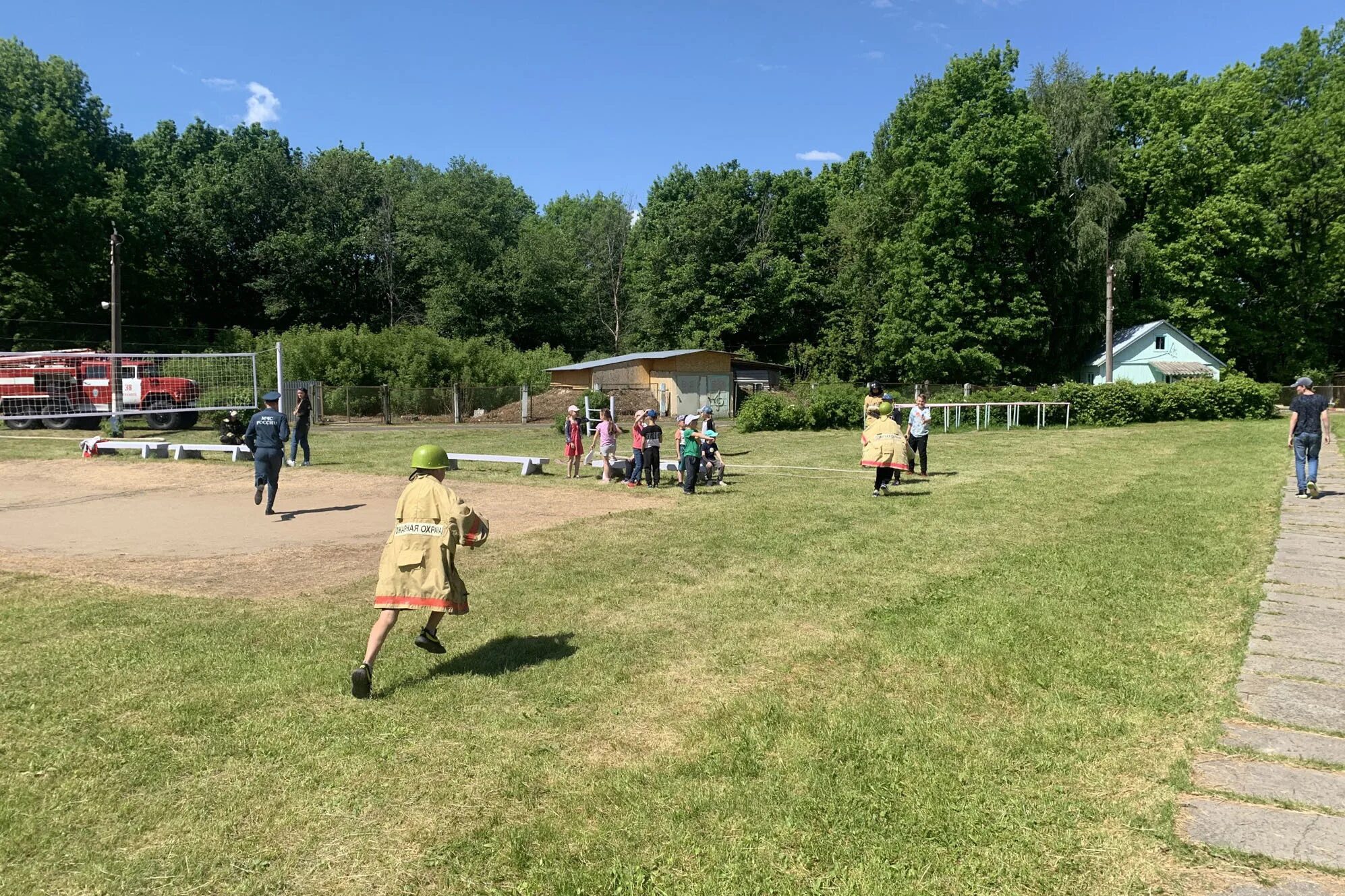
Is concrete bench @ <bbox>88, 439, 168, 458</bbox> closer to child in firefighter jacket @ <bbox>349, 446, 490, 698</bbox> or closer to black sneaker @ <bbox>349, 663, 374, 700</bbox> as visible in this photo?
child in firefighter jacket @ <bbox>349, 446, 490, 698</bbox>

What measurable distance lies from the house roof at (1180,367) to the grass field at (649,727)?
4050cm

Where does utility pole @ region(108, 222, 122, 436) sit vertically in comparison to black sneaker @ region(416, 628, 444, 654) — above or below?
above

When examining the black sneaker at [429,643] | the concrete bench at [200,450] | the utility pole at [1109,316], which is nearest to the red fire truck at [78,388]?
the concrete bench at [200,450]

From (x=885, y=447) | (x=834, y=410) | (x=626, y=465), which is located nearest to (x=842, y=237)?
(x=834, y=410)

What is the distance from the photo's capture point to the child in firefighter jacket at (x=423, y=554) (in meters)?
5.27

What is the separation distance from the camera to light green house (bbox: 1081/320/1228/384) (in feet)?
144

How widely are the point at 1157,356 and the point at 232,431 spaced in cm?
4455

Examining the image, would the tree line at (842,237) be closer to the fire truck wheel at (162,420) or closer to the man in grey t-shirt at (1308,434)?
the fire truck wheel at (162,420)

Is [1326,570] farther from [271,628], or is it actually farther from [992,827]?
[271,628]

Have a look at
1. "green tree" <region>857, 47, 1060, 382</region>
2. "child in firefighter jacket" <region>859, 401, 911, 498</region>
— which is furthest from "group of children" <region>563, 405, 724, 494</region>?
"green tree" <region>857, 47, 1060, 382</region>

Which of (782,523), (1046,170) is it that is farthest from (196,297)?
(782,523)

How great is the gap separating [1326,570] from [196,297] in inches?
2463

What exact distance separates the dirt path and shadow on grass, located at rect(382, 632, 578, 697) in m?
2.58

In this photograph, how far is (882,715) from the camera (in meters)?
4.82
